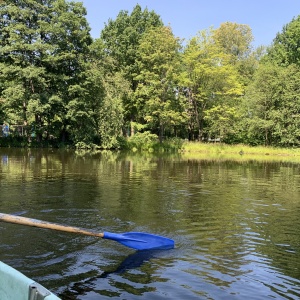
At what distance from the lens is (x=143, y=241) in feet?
22.7

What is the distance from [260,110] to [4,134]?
32866mm

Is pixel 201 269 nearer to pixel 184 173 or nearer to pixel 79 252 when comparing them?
pixel 79 252

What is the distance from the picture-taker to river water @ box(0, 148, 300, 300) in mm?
5523

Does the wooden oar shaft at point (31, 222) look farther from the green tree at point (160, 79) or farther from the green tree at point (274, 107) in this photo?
the green tree at point (274, 107)

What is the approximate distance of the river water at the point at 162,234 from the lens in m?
5.52

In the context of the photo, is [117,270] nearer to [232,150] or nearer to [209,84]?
[232,150]

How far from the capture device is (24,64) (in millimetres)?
39719

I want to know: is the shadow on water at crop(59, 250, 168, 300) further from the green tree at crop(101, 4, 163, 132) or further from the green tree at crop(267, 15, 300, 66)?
the green tree at crop(267, 15, 300, 66)

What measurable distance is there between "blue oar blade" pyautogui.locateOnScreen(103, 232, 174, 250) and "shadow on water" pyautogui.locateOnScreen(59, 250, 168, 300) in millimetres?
123

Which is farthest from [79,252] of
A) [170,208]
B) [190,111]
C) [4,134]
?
[190,111]

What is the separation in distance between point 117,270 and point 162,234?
241cm

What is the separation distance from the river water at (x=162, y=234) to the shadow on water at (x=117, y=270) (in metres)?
0.02

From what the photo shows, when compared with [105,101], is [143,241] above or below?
below

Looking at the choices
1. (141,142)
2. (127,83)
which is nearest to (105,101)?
(127,83)
